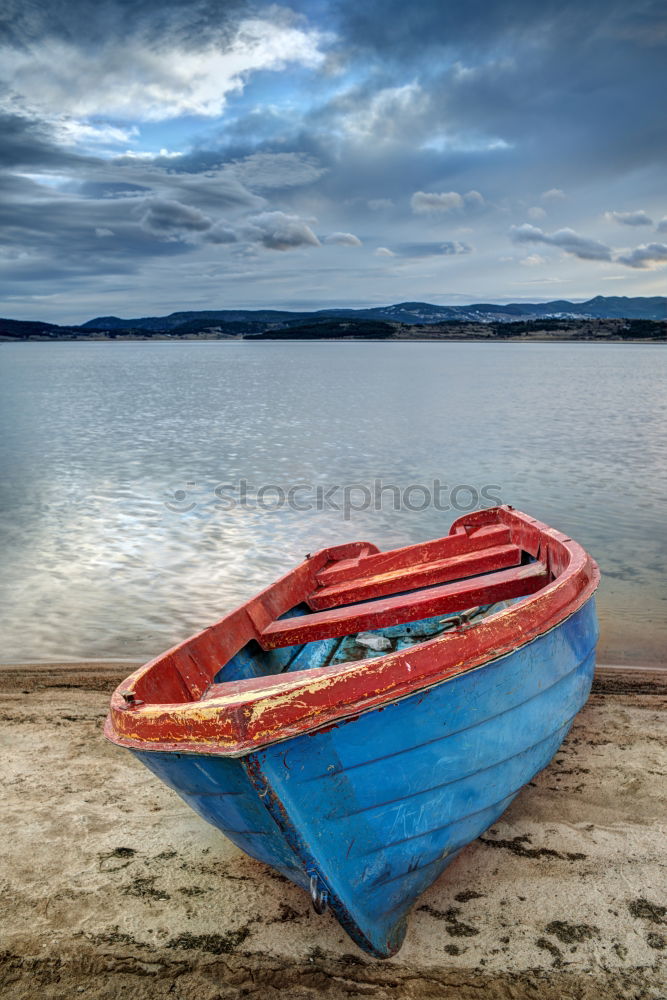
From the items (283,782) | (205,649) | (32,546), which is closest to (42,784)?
(205,649)

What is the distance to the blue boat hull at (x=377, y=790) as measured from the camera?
8.91 feet

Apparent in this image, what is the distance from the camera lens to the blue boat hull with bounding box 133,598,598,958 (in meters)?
2.71

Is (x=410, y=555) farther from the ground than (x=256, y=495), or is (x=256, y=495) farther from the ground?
(x=410, y=555)

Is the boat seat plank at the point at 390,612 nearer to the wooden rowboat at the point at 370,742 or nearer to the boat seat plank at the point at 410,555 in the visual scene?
the wooden rowboat at the point at 370,742

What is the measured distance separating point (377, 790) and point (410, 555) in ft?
11.6

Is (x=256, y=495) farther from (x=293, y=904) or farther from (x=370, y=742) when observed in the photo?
(x=370, y=742)

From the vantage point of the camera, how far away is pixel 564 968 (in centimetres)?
297

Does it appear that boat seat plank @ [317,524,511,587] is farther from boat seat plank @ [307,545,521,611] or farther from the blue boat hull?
the blue boat hull

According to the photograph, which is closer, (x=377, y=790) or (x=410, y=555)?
(x=377, y=790)

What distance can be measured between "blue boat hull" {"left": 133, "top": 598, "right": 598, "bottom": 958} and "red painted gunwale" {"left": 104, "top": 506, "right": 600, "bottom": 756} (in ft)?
Answer: 0.20

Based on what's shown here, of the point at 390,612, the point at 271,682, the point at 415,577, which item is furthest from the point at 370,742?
the point at 415,577

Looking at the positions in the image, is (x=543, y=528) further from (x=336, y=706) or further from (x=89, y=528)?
(x=89, y=528)

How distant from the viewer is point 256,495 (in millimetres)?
14578

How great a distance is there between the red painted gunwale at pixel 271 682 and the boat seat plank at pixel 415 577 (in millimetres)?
826
